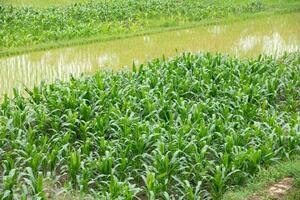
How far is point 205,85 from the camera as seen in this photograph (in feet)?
27.1

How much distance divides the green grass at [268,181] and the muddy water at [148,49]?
5.39 metres

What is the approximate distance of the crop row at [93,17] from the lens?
1356 cm

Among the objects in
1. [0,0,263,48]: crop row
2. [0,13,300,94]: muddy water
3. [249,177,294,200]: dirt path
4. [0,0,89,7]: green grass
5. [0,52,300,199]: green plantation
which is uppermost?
[0,0,89,7]: green grass

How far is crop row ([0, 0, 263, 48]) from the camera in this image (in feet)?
44.5

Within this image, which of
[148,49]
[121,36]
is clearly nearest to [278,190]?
[148,49]

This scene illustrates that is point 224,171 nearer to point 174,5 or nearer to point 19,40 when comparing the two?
point 19,40

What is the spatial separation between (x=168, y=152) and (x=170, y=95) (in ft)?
7.67

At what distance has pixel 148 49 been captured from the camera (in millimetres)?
12906

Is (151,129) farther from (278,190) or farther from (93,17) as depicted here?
(93,17)

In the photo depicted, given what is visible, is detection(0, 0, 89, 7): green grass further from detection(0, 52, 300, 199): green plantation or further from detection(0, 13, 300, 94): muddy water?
detection(0, 52, 300, 199): green plantation

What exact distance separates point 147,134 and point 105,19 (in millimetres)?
10751

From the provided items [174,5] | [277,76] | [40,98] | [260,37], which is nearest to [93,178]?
[40,98]

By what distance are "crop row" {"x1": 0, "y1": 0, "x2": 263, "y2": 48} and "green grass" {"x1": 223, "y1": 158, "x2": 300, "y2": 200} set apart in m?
8.74

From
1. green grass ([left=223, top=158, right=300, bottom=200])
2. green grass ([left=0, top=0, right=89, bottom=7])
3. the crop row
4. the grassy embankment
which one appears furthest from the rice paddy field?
green grass ([left=0, top=0, right=89, bottom=7])
